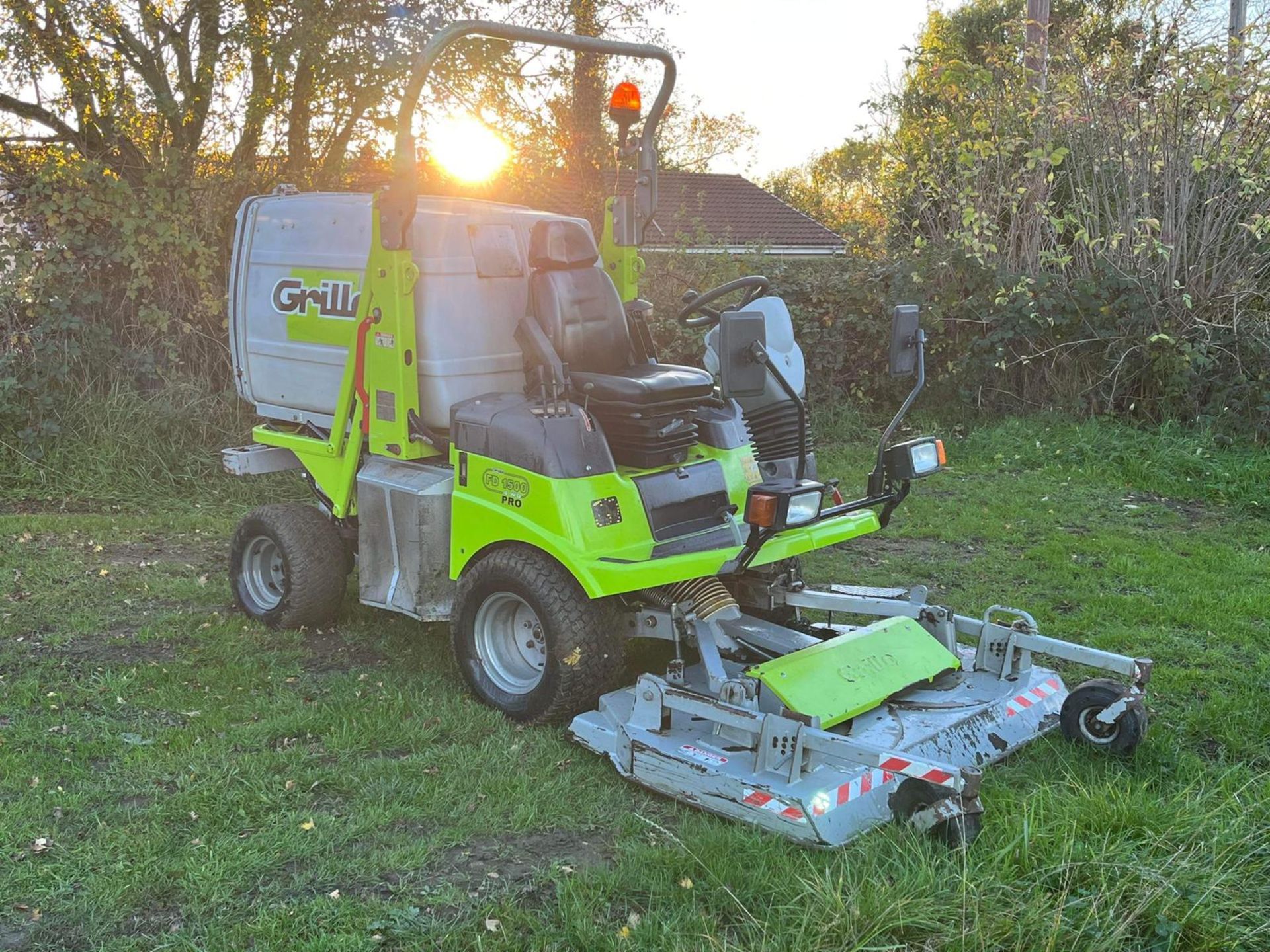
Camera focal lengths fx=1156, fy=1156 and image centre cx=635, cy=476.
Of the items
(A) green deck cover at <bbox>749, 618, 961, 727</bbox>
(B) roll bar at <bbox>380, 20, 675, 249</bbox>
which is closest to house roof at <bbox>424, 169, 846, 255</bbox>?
(B) roll bar at <bbox>380, 20, 675, 249</bbox>

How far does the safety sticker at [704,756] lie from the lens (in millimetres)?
3691

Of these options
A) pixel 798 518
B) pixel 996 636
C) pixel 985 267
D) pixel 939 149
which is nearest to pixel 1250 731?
pixel 996 636

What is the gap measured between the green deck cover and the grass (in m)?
0.46

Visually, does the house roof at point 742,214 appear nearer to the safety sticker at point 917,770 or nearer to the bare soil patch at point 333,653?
the bare soil patch at point 333,653

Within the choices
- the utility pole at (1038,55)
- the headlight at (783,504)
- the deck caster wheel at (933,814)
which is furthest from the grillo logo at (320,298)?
the utility pole at (1038,55)

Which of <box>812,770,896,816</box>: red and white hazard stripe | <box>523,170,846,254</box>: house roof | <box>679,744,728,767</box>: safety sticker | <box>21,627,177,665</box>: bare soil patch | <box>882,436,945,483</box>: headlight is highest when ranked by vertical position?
<box>523,170,846,254</box>: house roof

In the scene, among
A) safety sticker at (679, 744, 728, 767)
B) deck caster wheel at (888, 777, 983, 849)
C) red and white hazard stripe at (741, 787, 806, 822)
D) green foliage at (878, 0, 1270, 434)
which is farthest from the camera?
green foliage at (878, 0, 1270, 434)

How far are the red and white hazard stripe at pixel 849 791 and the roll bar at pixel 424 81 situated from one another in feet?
8.82

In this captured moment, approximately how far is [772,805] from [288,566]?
282 cm

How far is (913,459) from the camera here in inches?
165

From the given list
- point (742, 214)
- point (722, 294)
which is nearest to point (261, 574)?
point (722, 294)

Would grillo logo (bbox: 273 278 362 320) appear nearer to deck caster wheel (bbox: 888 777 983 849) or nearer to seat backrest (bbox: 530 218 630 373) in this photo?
seat backrest (bbox: 530 218 630 373)

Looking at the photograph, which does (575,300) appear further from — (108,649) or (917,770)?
(108,649)

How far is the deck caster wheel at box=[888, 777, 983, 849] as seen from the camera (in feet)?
10.3
